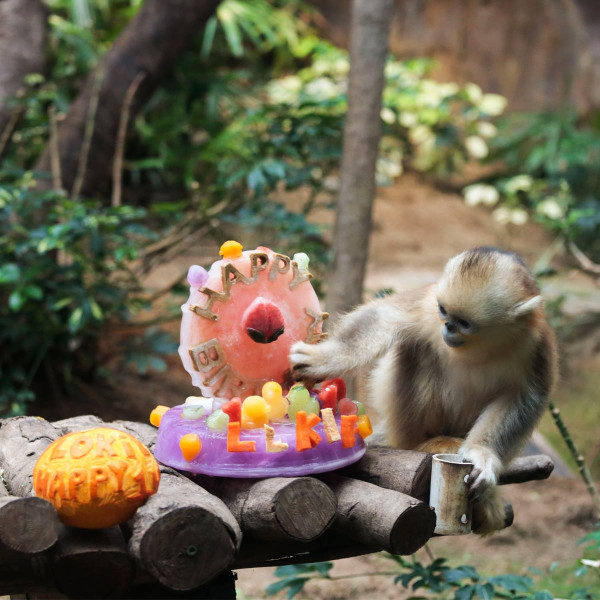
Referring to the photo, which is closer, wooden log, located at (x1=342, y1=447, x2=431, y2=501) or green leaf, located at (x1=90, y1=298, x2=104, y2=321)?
wooden log, located at (x1=342, y1=447, x2=431, y2=501)

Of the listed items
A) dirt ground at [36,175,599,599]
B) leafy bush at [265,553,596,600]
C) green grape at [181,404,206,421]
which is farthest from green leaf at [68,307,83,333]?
green grape at [181,404,206,421]

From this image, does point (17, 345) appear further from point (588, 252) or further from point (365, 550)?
point (588, 252)

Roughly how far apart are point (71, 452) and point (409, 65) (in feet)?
20.6

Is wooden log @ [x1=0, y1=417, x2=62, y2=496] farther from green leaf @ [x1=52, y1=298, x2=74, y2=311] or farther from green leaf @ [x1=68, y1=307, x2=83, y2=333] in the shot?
green leaf @ [x1=52, y1=298, x2=74, y2=311]

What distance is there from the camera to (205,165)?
28.6ft

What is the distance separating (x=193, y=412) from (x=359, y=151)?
103 inches

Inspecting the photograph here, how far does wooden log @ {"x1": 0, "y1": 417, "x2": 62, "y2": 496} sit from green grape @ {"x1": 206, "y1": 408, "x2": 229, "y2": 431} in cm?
65

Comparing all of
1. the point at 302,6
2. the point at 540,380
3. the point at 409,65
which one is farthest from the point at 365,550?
the point at 302,6

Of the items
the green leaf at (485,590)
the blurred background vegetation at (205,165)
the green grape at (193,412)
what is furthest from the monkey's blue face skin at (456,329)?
the blurred background vegetation at (205,165)

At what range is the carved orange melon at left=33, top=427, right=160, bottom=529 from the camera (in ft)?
7.97

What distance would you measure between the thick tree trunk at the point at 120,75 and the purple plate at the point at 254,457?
4.04 meters

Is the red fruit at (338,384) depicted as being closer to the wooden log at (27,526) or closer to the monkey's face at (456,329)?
the monkey's face at (456,329)

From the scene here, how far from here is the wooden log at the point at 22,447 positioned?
295cm

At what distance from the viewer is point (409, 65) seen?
7.93 meters
